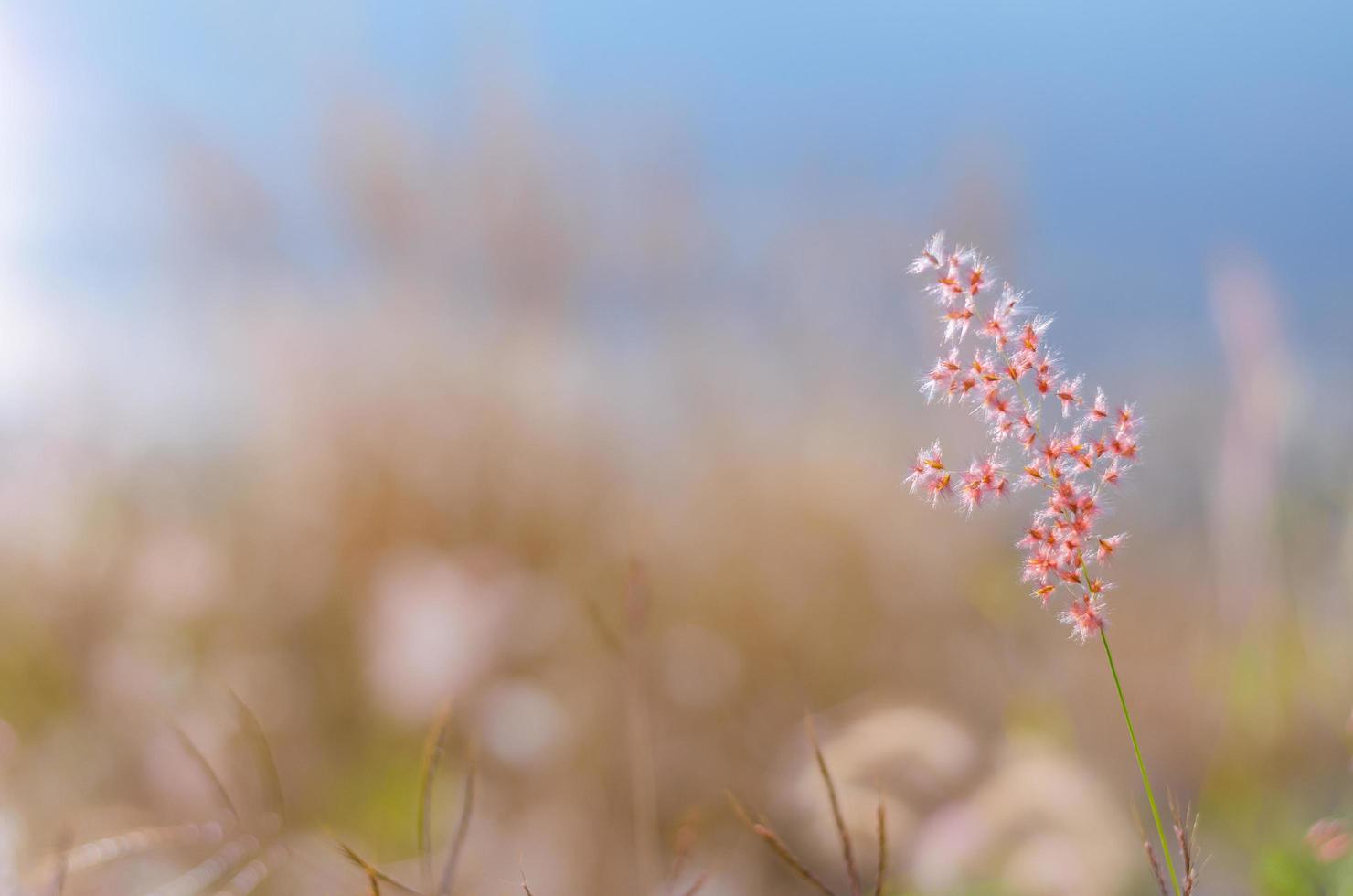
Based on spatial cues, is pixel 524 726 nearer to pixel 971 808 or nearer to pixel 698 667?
pixel 698 667

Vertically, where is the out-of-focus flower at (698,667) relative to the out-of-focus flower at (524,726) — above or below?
above

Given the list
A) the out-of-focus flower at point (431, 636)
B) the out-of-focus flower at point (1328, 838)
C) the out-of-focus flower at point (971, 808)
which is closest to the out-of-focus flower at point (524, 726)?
the out-of-focus flower at point (431, 636)

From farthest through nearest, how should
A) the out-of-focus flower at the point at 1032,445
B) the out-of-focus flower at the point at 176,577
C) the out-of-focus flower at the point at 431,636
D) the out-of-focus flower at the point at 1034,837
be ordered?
1. the out-of-focus flower at the point at 176,577
2. the out-of-focus flower at the point at 431,636
3. the out-of-focus flower at the point at 1034,837
4. the out-of-focus flower at the point at 1032,445

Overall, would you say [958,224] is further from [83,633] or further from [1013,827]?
[83,633]

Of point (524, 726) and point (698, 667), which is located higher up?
point (698, 667)

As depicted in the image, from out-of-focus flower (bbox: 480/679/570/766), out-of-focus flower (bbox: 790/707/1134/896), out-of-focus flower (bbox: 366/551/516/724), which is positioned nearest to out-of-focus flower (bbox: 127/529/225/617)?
out-of-focus flower (bbox: 366/551/516/724)

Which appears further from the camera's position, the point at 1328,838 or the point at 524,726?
the point at 524,726

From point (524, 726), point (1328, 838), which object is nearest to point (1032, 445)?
point (1328, 838)

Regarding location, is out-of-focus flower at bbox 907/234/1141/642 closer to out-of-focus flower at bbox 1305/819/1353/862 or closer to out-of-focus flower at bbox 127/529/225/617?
out-of-focus flower at bbox 1305/819/1353/862

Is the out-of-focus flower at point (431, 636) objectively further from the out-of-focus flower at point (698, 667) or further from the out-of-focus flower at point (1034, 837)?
the out-of-focus flower at point (1034, 837)

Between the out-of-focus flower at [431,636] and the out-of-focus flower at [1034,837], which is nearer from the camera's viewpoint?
the out-of-focus flower at [1034,837]

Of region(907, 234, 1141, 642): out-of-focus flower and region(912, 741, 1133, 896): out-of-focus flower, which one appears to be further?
region(912, 741, 1133, 896): out-of-focus flower
